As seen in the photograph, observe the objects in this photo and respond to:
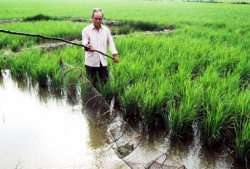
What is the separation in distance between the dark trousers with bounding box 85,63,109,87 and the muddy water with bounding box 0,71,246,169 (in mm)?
504

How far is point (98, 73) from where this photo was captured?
156 inches

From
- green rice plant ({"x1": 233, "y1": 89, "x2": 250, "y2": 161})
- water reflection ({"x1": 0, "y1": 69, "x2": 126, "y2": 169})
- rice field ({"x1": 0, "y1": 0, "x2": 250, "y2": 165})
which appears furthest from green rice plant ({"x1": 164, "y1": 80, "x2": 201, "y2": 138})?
water reflection ({"x1": 0, "y1": 69, "x2": 126, "y2": 169})

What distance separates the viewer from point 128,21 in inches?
516

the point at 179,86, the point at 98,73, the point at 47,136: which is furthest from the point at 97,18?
the point at 47,136

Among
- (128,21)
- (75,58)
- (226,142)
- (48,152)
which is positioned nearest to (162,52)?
(75,58)

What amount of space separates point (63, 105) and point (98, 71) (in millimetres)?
792

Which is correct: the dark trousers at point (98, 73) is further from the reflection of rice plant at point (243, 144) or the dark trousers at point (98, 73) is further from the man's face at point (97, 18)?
the reflection of rice plant at point (243, 144)

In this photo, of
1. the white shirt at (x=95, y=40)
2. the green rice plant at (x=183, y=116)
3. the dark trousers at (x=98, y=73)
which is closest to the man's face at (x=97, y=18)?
the white shirt at (x=95, y=40)

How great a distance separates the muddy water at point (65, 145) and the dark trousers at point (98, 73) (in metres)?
0.50

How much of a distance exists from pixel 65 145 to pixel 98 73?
138cm

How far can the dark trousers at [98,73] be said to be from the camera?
379 cm

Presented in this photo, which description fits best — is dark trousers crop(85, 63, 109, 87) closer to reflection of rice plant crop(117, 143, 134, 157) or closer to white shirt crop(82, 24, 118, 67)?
white shirt crop(82, 24, 118, 67)

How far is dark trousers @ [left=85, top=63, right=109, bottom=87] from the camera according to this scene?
3.79 meters

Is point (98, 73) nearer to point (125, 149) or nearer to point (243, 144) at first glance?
point (125, 149)
